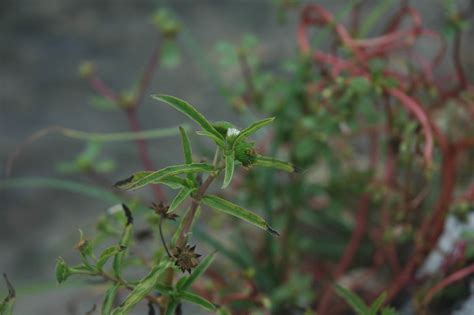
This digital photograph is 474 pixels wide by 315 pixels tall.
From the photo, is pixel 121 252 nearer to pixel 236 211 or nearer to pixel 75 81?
pixel 236 211

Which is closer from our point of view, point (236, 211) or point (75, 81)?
point (236, 211)

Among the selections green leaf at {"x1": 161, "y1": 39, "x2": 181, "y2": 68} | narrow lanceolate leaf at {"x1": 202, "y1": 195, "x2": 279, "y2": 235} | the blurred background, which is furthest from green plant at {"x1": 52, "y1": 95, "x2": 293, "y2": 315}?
the blurred background

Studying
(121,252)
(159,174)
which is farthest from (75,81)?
(159,174)

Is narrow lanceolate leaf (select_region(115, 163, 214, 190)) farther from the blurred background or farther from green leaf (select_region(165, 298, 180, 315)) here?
the blurred background

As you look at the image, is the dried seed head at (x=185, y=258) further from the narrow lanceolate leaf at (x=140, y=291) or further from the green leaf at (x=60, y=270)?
the green leaf at (x=60, y=270)

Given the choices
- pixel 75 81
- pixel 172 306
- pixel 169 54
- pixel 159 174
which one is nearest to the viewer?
pixel 159 174

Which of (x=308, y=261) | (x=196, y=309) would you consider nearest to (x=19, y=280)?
(x=196, y=309)
